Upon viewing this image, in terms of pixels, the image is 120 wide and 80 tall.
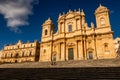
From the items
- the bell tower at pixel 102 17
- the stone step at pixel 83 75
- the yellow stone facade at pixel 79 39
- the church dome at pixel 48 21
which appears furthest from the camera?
the church dome at pixel 48 21

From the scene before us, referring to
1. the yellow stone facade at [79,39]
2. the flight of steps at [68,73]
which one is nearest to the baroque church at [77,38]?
the yellow stone facade at [79,39]

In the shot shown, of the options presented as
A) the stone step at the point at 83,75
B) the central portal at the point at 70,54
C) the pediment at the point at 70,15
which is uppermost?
the pediment at the point at 70,15

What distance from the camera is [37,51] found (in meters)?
47.4

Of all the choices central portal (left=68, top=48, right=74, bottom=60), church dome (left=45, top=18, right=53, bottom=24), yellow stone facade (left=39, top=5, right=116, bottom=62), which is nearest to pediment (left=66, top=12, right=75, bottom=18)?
yellow stone facade (left=39, top=5, right=116, bottom=62)

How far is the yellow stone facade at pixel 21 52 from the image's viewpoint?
1833 inches

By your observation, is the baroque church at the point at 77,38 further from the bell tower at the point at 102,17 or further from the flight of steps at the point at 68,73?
the flight of steps at the point at 68,73

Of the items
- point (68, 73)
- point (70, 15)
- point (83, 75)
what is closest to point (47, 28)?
point (70, 15)

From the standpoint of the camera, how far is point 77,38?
30.7 meters

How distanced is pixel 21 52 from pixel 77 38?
25.7 metres

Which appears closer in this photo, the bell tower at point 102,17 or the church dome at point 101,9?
the bell tower at point 102,17

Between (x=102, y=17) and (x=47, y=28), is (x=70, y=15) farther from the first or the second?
(x=102, y=17)

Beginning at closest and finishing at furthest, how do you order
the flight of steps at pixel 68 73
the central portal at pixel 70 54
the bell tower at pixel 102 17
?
the flight of steps at pixel 68 73 → the bell tower at pixel 102 17 → the central portal at pixel 70 54

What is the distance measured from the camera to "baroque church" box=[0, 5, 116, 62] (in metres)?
28.5

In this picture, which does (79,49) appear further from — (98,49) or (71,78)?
(71,78)
